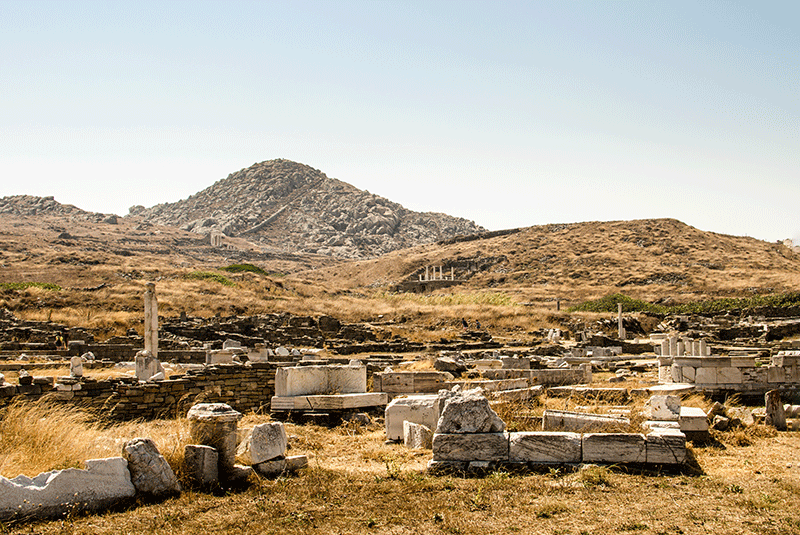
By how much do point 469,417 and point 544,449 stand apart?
2.91 feet

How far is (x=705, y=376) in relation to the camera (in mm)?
14477

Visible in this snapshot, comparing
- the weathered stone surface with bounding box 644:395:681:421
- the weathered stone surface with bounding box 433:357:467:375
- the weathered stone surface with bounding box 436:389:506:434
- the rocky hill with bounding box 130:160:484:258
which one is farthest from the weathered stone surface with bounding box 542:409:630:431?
the rocky hill with bounding box 130:160:484:258

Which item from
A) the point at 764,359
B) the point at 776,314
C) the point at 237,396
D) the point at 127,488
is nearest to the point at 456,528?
the point at 127,488

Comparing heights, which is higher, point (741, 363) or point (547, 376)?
point (741, 363)

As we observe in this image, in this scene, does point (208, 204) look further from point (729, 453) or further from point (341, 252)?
point (729, 453)

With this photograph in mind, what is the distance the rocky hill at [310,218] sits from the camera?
14688 centimetres

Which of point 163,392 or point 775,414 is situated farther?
point 163,392

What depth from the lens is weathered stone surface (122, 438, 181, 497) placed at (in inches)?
251

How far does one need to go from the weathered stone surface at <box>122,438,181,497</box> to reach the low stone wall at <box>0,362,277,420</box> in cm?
538

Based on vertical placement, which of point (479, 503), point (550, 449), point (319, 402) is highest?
point (550, 449)

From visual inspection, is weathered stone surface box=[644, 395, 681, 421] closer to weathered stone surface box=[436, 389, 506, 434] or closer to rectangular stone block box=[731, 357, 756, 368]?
weathered stone surface box=[436, 389, 506, 434]

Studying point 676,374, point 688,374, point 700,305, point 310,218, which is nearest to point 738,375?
point 688,374

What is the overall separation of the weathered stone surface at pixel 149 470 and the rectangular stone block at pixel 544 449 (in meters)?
3.55

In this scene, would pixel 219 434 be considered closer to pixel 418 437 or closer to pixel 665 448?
pixel 418 437
